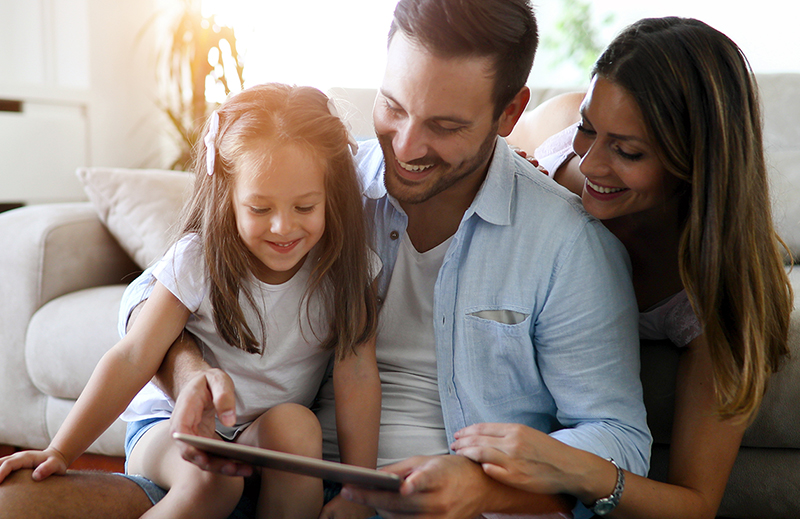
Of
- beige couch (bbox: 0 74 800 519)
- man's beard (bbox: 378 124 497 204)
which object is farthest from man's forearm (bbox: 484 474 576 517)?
beige couch (bbox: 0 74 800 519)

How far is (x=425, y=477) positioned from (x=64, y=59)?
9.07ft

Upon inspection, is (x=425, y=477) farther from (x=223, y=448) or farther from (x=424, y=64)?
(x=424, y=64)

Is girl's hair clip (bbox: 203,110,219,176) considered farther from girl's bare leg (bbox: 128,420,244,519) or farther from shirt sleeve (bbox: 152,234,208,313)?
girl's bare leg (bbox: 128,420,244,519)

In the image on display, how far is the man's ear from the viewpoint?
111 cm

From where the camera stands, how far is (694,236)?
3.11 feet

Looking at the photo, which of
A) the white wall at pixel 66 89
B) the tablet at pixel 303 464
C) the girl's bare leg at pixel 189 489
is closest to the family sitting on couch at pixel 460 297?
the girl's bare leg at pixel 189 489

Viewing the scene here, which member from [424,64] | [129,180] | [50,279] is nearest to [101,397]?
[424,64]

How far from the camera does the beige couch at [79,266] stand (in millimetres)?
1569

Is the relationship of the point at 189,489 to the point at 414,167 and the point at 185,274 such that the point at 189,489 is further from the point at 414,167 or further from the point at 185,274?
the point at 414,167

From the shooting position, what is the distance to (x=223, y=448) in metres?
0.70

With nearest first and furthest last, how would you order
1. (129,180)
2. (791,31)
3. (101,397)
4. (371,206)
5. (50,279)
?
(101,397), (371,206), (50,279), (129,180), (791,31)

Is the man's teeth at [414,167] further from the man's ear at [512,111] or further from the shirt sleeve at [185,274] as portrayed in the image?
the shirt sleeve at [185,274]

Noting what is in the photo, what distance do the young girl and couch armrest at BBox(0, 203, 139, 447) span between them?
0.65m

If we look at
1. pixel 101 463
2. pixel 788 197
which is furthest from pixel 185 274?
pixel 788 197
